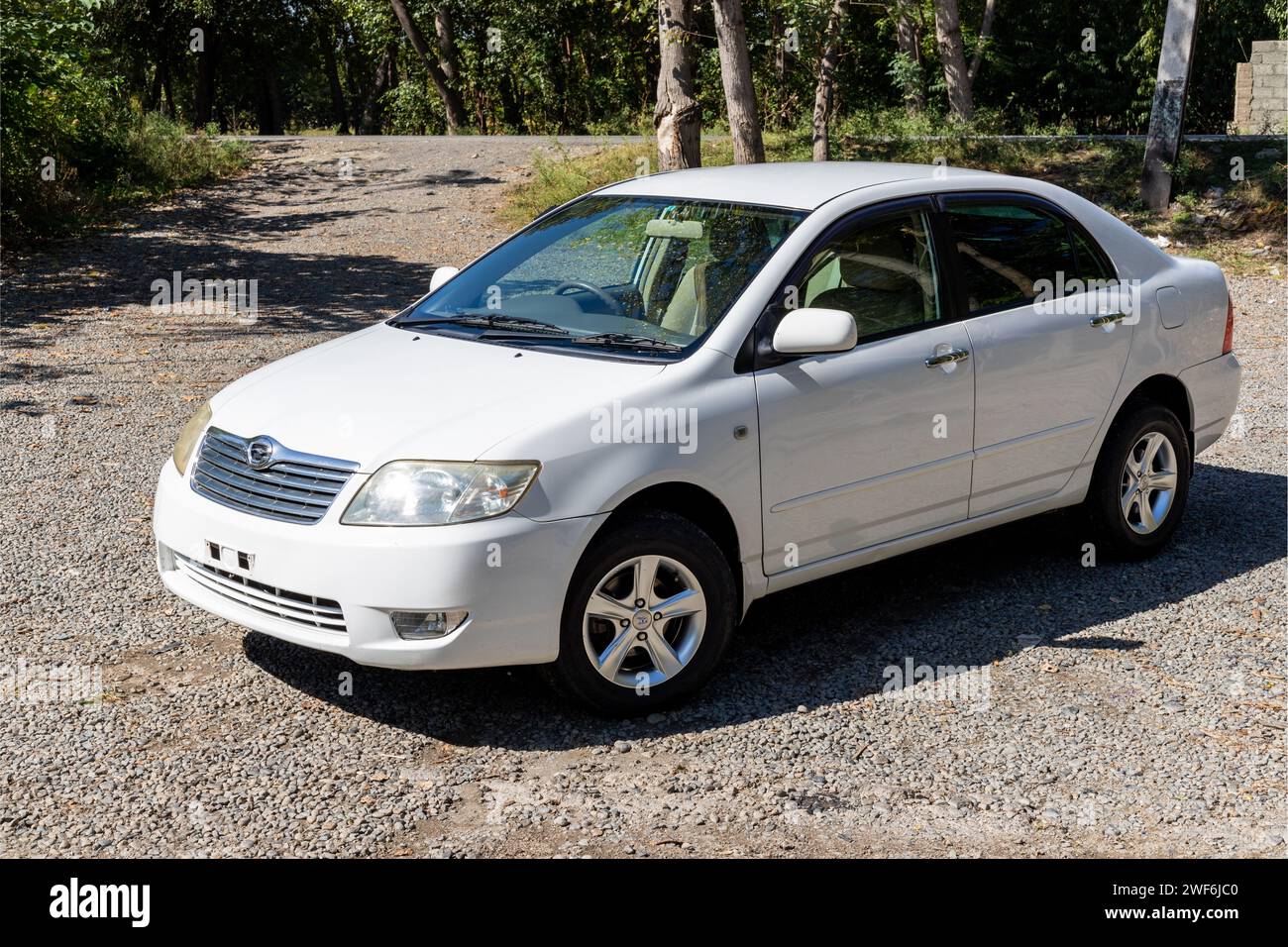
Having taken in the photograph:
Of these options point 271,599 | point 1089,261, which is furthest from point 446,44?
point 271,599

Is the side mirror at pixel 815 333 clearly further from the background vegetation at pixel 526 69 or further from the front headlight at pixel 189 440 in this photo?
the background vegetation at pixel 526 69

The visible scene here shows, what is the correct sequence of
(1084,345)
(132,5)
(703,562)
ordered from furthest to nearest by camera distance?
(132,5) → (1084,345) → (703,562)

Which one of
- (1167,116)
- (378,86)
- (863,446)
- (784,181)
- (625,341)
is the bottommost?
(863,446)

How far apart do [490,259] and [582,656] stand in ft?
7.02

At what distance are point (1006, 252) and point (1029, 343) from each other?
43 centimetres

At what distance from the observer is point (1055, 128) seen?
74.3ft

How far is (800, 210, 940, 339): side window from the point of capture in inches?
207

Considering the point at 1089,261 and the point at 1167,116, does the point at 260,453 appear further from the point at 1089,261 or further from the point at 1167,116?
the point at 1167,116

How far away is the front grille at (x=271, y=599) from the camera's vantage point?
442 cm

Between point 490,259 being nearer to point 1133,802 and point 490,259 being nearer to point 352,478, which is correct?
point 352,478

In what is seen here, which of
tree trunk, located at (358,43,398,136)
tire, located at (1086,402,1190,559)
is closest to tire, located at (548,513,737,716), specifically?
tire, located at (1086,402,1190,559)

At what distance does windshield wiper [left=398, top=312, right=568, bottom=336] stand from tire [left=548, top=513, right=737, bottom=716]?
3.31 ft

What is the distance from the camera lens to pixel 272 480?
454 cm

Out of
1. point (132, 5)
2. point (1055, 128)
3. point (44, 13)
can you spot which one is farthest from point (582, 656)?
A: point (132, 5)
